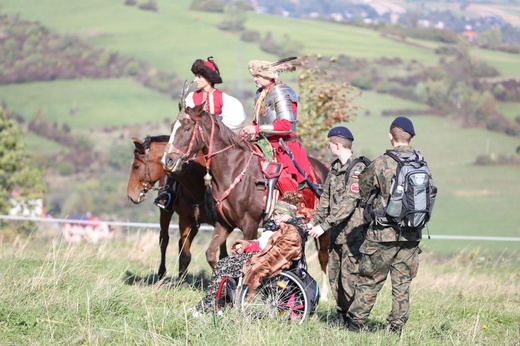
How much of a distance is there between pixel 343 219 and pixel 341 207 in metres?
0.11

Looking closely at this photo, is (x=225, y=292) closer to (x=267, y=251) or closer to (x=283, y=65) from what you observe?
(x=267, y=251)

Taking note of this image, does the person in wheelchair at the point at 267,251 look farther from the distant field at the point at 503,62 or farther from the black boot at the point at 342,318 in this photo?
the distant field at the point at 503,62

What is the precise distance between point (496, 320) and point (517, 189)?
54.9 meters

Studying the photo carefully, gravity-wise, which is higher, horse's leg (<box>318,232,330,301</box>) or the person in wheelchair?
the person in wheelchair

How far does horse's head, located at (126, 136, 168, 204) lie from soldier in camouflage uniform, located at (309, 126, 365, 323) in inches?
117

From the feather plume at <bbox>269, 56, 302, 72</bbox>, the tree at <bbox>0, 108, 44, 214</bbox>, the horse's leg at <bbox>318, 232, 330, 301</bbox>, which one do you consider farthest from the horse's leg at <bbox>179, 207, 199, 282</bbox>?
the tree at <bbox>0, 108, 44, 214</bbox>

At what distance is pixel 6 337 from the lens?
7.69 meters

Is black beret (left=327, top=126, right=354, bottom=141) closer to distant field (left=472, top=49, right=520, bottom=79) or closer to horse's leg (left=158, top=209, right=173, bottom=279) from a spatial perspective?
horse's leg (left=158, top=209, right=173, bottom=279)

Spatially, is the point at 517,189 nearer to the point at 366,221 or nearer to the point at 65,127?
the point at 65,127

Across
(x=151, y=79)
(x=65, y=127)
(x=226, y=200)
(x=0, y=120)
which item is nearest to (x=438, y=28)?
(x=151, y=79)

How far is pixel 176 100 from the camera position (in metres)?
Result: 86.3

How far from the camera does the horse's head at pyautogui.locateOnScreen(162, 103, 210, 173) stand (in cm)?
964

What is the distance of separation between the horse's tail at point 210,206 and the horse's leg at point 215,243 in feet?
0.39

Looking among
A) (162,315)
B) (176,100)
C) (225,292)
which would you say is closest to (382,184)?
(225,292)
